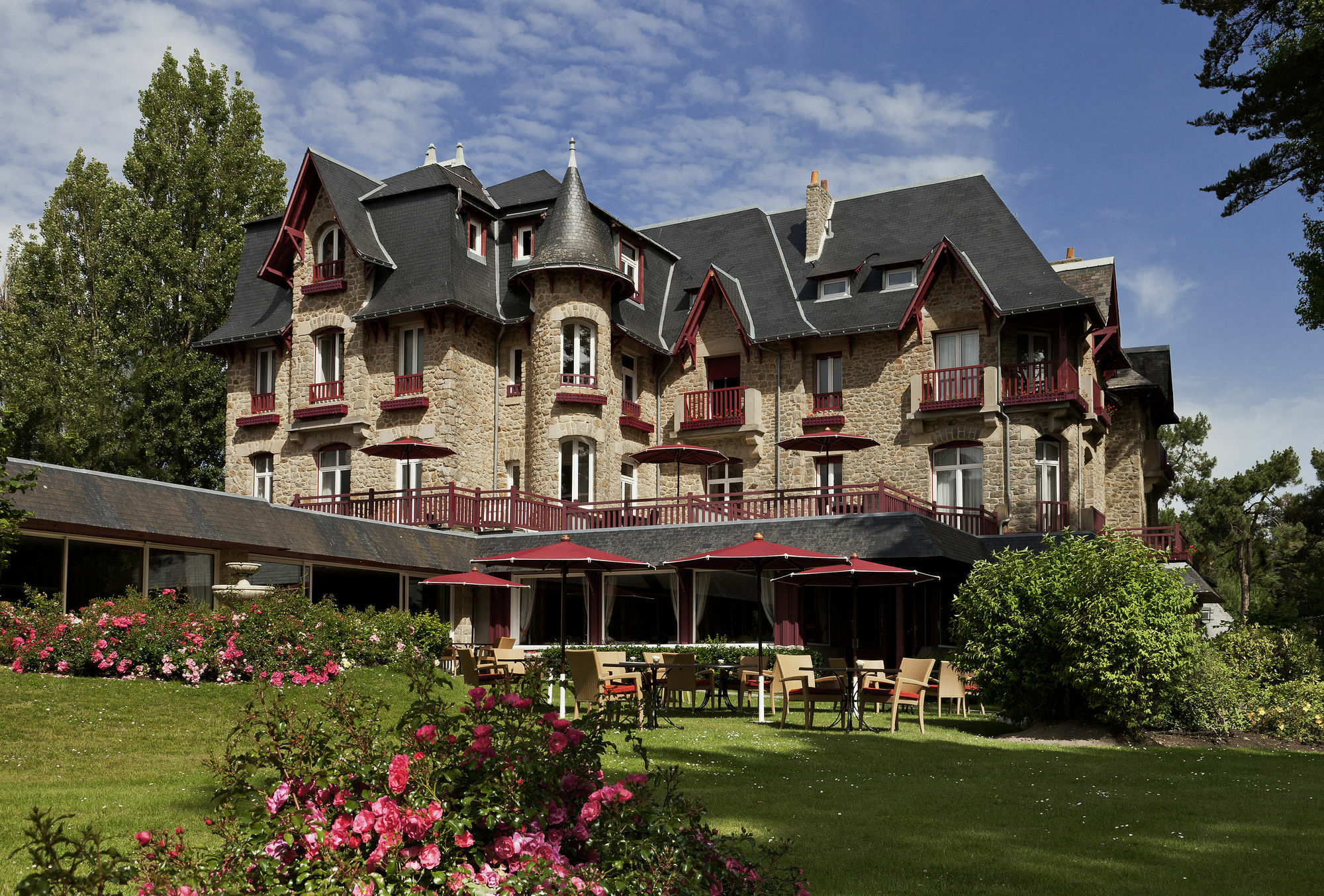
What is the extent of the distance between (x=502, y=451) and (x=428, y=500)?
3417 millimetres

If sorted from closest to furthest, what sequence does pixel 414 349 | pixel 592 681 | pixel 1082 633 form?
pixel 1082 633 → pixel 592 681 → pixel 414 349

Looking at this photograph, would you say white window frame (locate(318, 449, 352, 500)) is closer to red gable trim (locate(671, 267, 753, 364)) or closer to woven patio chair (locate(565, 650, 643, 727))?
red gable trim (locate(671, 267, 753, 364))

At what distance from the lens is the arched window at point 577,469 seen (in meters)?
28.5

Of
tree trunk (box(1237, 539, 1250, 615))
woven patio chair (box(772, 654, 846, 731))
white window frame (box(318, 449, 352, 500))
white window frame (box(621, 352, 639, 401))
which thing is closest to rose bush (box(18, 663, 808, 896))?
woven patio chair (box(772, 654, 846, 731))

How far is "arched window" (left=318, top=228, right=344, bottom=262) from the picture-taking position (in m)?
30.1

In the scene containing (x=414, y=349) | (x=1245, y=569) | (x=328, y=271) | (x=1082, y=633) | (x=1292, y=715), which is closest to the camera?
(x=1082, y=633)

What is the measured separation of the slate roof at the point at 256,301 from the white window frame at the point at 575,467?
823cm

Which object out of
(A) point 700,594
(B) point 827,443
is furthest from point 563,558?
(B) point 827,443

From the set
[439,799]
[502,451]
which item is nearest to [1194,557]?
[502,451]

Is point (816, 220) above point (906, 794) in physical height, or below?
above

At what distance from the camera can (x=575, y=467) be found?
28.4 meters

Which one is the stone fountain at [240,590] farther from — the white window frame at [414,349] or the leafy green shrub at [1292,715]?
the leafy green shrub at [1292,715]

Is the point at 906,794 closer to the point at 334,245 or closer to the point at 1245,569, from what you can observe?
the point at 334,245

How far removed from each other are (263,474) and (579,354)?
9312 mm
